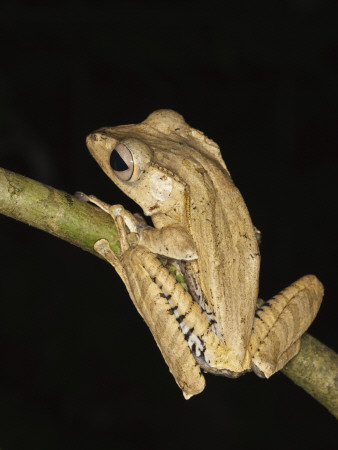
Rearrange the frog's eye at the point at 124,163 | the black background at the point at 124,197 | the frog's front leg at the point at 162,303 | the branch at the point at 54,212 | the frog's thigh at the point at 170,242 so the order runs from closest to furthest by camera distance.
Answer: the branch at the point at 54,212 → the frog's front leg at the point at 162,303 → the frog's thigh at the point at 170,242 → the frog's eye at the point at 124,163 → the black background at the point at 124,197

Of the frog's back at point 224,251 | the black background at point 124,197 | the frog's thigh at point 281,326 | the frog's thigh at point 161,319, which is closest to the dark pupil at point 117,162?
the frog's back at point 224,251

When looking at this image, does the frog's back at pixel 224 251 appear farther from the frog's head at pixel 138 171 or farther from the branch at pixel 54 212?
the branch at pixel 54 212

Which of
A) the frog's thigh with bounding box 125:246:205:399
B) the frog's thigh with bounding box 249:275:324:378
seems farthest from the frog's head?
the frog's thigh with bounding box 249:275:324:378

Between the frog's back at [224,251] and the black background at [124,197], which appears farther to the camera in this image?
the black background at [124,197]

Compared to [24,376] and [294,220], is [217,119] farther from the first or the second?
[24,376]

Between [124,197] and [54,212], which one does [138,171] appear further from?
[124,197]

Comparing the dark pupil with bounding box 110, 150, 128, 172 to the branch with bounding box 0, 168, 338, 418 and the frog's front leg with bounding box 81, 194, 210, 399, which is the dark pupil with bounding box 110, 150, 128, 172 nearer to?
the frog's front leg with bounding box 81, 194, 210, 399

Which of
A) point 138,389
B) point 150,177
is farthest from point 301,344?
point 138,389

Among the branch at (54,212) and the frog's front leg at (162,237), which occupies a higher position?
the branch at (54,212)
